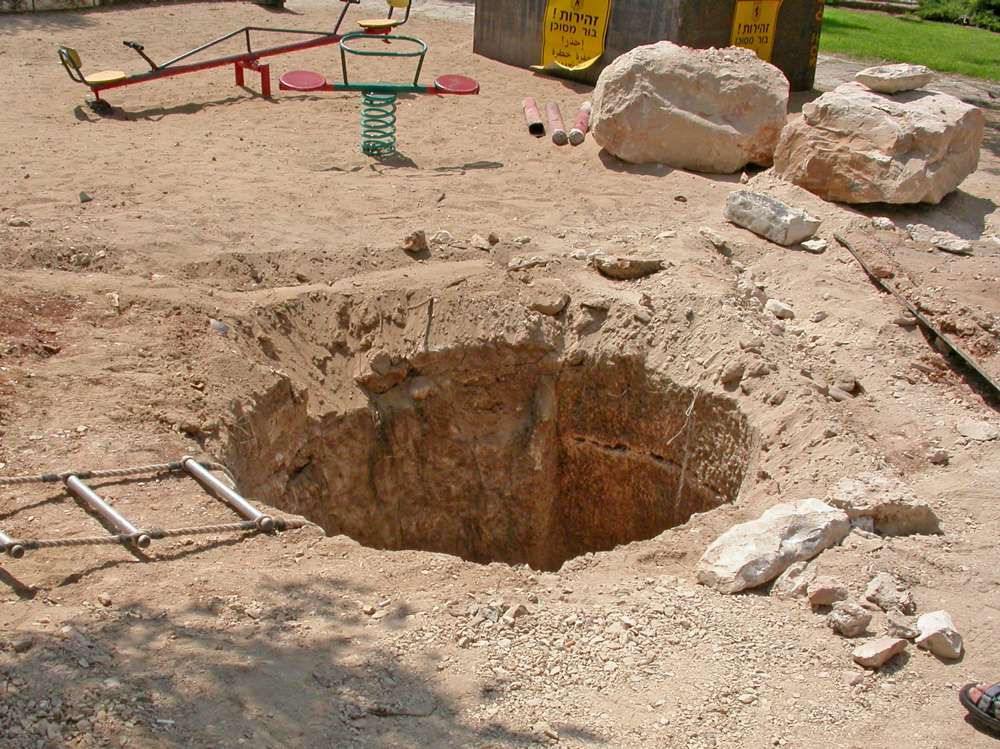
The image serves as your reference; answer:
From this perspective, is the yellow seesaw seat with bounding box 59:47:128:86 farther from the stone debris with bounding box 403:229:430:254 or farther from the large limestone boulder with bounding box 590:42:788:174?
the stone debris with bounding box 403:229:430:254

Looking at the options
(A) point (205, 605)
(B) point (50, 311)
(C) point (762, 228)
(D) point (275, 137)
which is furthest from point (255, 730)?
(D) point (275, 137)

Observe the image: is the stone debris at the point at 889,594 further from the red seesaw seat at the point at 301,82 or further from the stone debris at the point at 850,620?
the red seesaw seat at the point at 301,82

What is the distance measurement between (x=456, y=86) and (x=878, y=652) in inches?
298

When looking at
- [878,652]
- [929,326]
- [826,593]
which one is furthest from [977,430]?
[878,652]

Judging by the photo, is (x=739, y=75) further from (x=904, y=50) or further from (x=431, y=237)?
(x=904, y=50)

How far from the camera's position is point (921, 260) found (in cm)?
824

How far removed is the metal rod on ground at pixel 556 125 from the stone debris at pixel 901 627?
7021 millimetres

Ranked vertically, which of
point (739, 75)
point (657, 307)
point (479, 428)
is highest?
point (739, 75)

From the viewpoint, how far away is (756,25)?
12.1m

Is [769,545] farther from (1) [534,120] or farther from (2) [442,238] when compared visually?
(1) [534,120]

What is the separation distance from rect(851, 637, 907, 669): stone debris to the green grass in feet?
43.2

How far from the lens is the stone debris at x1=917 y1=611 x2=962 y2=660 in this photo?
4.15 metres

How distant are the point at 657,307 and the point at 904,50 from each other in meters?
11.8

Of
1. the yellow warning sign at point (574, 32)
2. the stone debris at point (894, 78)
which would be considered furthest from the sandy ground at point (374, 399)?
the yellow warning sign at point (574, 32)
